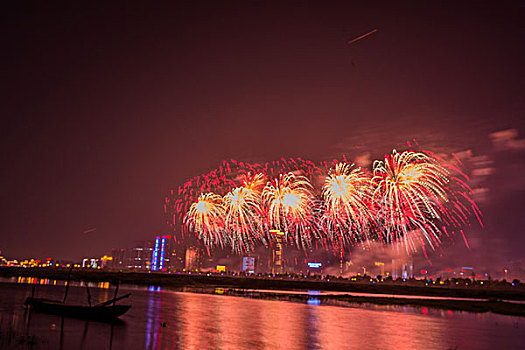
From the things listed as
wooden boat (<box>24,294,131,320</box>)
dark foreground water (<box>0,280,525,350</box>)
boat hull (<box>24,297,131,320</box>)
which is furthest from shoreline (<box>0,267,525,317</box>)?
wooden boat (<box>24,294,131,320</box>)

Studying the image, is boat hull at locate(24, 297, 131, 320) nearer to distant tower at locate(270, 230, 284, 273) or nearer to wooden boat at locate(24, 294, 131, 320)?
wooden boat at locate(24, 294, 131, 320)

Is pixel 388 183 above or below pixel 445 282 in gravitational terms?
above

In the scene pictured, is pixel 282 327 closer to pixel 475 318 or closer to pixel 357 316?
pixel 357 316

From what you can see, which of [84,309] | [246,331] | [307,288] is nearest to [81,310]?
[84,309]

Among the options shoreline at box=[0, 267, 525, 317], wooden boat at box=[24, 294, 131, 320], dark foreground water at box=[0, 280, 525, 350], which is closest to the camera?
dark foreground water at box=[0, 280, 525, 350]

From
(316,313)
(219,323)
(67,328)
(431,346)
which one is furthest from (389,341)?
(67,328)

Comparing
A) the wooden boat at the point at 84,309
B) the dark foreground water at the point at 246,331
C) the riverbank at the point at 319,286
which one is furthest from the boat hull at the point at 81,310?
the riverbank at the point at 319,286
